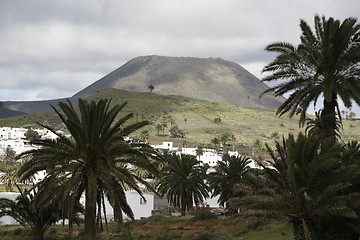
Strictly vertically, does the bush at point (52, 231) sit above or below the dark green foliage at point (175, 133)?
below

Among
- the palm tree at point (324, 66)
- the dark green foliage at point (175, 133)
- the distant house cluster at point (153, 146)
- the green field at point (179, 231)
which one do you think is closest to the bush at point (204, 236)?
the green field at point (179, 231)

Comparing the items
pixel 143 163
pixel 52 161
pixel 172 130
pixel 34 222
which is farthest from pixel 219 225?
pixel 172 130

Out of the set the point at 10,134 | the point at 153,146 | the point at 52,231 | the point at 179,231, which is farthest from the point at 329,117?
the point at 10,134

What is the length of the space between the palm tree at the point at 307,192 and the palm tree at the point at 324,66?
503 centimetres

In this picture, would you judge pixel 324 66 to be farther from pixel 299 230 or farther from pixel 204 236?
pixel 204 236

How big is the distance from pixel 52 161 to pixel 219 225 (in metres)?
22.8

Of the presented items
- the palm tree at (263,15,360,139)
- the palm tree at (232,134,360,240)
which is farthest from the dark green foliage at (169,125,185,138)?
the palm tree at (232,134,360,240)

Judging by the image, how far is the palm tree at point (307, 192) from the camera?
16641 mm

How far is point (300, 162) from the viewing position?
58.3 feet

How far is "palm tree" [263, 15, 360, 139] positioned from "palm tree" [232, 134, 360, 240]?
16.5 feet

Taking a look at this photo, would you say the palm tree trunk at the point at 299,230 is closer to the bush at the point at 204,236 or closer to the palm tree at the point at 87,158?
the palm tree at the point at 87,158

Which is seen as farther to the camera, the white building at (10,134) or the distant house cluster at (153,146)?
the white building at (10,134)

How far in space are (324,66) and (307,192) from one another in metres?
8.47

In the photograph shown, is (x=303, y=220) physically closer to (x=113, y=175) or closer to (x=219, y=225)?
(x=113, y=175)
